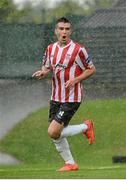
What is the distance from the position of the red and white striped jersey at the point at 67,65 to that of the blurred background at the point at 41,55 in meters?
7.25

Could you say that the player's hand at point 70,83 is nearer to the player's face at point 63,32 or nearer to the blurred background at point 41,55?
the player's face at point 63,32

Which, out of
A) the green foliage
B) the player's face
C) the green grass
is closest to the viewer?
the player's face

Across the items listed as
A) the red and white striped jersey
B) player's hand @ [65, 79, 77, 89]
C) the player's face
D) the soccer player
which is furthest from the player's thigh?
the player's face

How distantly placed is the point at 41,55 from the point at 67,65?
764cm

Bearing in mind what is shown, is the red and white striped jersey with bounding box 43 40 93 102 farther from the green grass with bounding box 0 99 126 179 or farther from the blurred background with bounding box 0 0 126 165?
the blurred background with bounding box 0 0 126 165

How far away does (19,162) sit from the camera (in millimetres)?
16531

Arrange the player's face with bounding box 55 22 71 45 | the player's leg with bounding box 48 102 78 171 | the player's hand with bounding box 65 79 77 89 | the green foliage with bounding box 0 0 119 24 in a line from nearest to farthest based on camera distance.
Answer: the player's hand with bounding box 65 79 77 89 < the player's face with bounding box 55 22 71 45 < the player's leg with bounding box 48 102 78 171 < the green foliage with bounding box 0 0 119 24

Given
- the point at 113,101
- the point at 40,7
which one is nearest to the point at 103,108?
the point at 113,101

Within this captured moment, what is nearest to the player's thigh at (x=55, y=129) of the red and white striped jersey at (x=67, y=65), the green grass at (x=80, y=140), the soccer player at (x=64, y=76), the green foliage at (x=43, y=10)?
the soccer player at (x=64, y=76)

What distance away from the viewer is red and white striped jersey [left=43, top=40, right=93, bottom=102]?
11.6m

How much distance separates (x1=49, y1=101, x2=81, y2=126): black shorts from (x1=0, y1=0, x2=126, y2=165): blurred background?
7.11 metres

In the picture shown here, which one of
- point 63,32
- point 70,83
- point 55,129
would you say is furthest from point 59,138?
point 63,32

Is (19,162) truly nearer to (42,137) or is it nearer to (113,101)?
(42,137)

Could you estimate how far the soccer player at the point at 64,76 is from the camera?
11633 millimetres
